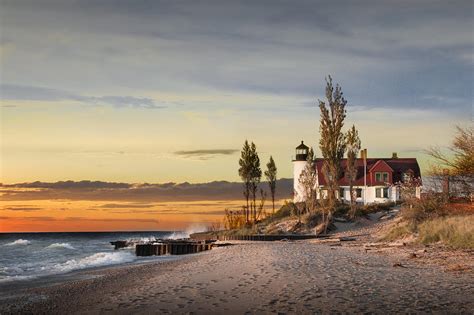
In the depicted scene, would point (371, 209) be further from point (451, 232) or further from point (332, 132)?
point (451, 232)

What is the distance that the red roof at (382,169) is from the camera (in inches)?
2810

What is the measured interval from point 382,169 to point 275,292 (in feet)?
201

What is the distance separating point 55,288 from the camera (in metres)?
18.9

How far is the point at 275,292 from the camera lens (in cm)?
1342

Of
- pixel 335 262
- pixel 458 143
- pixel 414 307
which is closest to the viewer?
pixel 414 307

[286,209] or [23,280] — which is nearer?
[23,280]

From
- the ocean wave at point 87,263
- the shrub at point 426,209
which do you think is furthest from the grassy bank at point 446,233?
the ocean wave at point 87,263

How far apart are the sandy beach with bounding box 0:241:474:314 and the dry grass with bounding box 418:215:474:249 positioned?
6440mm

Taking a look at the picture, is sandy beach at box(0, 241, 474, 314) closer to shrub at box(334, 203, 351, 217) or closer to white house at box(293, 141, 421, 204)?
shrub at box(334, 203, 351, 217)

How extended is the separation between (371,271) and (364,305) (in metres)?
6.22

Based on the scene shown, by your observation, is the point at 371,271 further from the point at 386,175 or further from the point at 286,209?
the point at 386,175

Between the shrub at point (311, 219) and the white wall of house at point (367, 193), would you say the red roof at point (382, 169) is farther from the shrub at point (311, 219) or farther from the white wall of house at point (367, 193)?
the shrub at point (311, 219)

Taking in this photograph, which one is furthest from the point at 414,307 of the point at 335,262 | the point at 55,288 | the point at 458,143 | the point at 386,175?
the point at 386,175

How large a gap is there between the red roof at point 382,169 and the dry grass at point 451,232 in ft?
130
